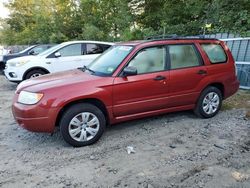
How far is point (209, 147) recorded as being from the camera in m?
4.32

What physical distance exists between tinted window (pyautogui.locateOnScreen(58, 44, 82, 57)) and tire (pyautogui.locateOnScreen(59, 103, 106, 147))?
5131 millimetres

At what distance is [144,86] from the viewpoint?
479 centimetres

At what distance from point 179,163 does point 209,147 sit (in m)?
0.76

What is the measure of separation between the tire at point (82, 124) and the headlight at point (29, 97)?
470 mm

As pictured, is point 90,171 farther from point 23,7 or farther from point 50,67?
point 23,7

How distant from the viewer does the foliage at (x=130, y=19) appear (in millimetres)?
9883

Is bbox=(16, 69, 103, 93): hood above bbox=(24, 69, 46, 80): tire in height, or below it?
above

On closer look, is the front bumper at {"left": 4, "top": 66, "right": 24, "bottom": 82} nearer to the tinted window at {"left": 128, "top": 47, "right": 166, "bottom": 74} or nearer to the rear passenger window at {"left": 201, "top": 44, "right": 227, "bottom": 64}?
the tinted window at {"left": 128, "top": 47, "right": 166, "bottom": 74}

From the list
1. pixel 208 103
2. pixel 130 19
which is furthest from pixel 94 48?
pixel 130 19

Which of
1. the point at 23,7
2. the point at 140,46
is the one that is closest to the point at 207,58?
the point at 140,46

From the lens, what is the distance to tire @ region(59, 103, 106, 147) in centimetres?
425

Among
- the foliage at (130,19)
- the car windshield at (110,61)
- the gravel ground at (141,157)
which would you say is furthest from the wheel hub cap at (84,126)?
the foliage at (130,19)

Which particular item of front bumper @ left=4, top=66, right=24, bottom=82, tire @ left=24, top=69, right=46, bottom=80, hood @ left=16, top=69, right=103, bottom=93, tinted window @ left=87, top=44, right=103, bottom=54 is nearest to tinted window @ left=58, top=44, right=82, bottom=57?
tinted window @ left=87, top=44, right=103, bottom=54

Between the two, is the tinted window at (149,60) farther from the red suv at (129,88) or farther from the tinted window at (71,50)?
the tinted window at (71,50)
